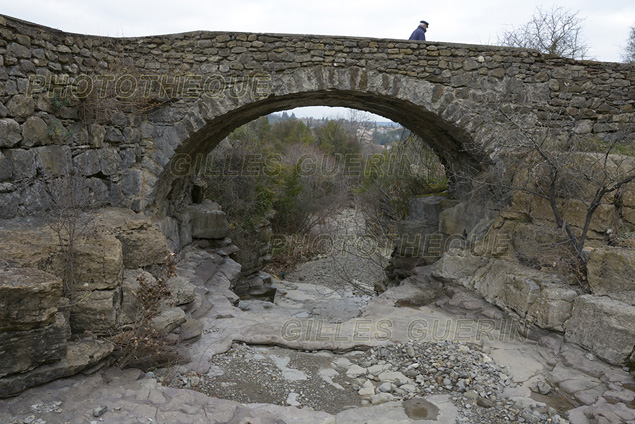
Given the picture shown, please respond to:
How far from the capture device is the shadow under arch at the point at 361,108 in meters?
6.79

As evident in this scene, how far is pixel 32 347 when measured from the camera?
306cm

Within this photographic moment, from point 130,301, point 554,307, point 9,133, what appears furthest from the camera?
point 554,307

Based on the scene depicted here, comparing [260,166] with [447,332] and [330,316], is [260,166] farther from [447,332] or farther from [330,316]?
[447,332]

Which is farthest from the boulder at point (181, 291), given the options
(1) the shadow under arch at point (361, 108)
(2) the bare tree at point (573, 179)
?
(2) the bare tree at point (573, 179)

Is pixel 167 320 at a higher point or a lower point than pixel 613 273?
lower

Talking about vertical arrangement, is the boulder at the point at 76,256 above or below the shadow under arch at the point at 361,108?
below

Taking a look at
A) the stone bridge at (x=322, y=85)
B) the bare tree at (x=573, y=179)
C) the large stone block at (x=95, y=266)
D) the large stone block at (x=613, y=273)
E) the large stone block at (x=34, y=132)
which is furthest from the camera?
the stone bridge at (x=322, y=85)

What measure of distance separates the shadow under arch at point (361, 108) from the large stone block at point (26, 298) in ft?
12.7

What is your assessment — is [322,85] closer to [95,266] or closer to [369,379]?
[95,266]

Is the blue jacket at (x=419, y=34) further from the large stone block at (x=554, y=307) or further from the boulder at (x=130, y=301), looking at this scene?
the boulder at (x=130, y=301)

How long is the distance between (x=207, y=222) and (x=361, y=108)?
12.6 ft

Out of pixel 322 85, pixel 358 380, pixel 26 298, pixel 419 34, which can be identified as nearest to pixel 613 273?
pixel 358 380

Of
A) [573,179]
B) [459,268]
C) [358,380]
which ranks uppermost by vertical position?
[573,179]

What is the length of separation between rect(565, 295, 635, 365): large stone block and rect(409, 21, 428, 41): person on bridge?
478 centimetres
